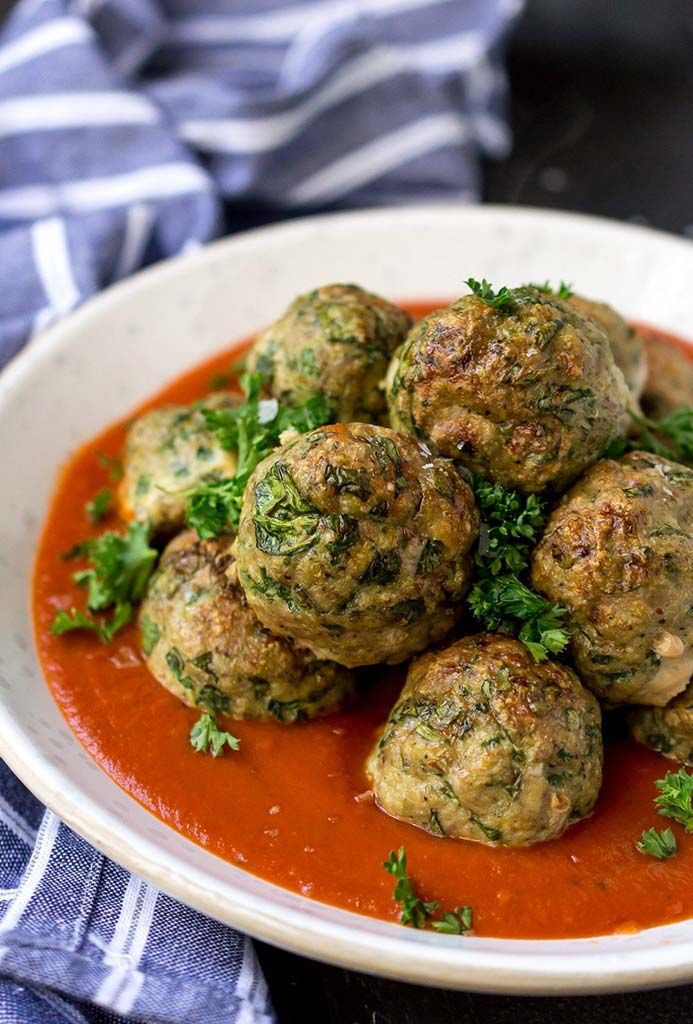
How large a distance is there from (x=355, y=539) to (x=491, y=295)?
848 millimetres

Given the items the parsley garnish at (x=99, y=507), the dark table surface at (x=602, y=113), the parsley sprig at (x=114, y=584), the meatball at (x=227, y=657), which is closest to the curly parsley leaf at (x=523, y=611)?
the meatball at (x=227, y=657)

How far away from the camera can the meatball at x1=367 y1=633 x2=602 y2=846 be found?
332 centimetres

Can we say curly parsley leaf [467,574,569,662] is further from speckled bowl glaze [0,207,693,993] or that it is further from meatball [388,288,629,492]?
speckled bowl glaze [0,207,693,993]

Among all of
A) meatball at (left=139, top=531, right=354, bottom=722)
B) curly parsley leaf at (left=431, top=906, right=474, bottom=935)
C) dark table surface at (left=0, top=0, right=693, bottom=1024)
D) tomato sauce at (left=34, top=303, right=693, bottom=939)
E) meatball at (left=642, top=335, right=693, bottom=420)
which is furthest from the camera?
dark table surface at (left=0, top=0, right=693, bottom=1024)

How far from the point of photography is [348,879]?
3.39 m

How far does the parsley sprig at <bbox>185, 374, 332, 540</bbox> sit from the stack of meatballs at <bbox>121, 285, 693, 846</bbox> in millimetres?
263

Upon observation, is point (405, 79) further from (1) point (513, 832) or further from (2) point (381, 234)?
(1) point (513, 832)

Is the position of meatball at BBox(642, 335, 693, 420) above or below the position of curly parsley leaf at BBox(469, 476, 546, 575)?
below

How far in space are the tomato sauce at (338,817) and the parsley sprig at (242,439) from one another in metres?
0.57

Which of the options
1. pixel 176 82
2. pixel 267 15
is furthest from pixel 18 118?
pixel 267 15

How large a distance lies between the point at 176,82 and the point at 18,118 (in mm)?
973

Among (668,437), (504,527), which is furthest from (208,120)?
(504,527)

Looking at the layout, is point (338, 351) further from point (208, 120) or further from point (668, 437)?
point (208, 120)

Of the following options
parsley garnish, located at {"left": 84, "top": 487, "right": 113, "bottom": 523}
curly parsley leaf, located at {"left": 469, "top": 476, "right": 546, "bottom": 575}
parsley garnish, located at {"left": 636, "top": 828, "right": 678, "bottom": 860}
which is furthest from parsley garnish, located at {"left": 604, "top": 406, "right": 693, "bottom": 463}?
parsley garnish, located at {"left": 84, "top": 487, "right": 113, "bottom": 523}
